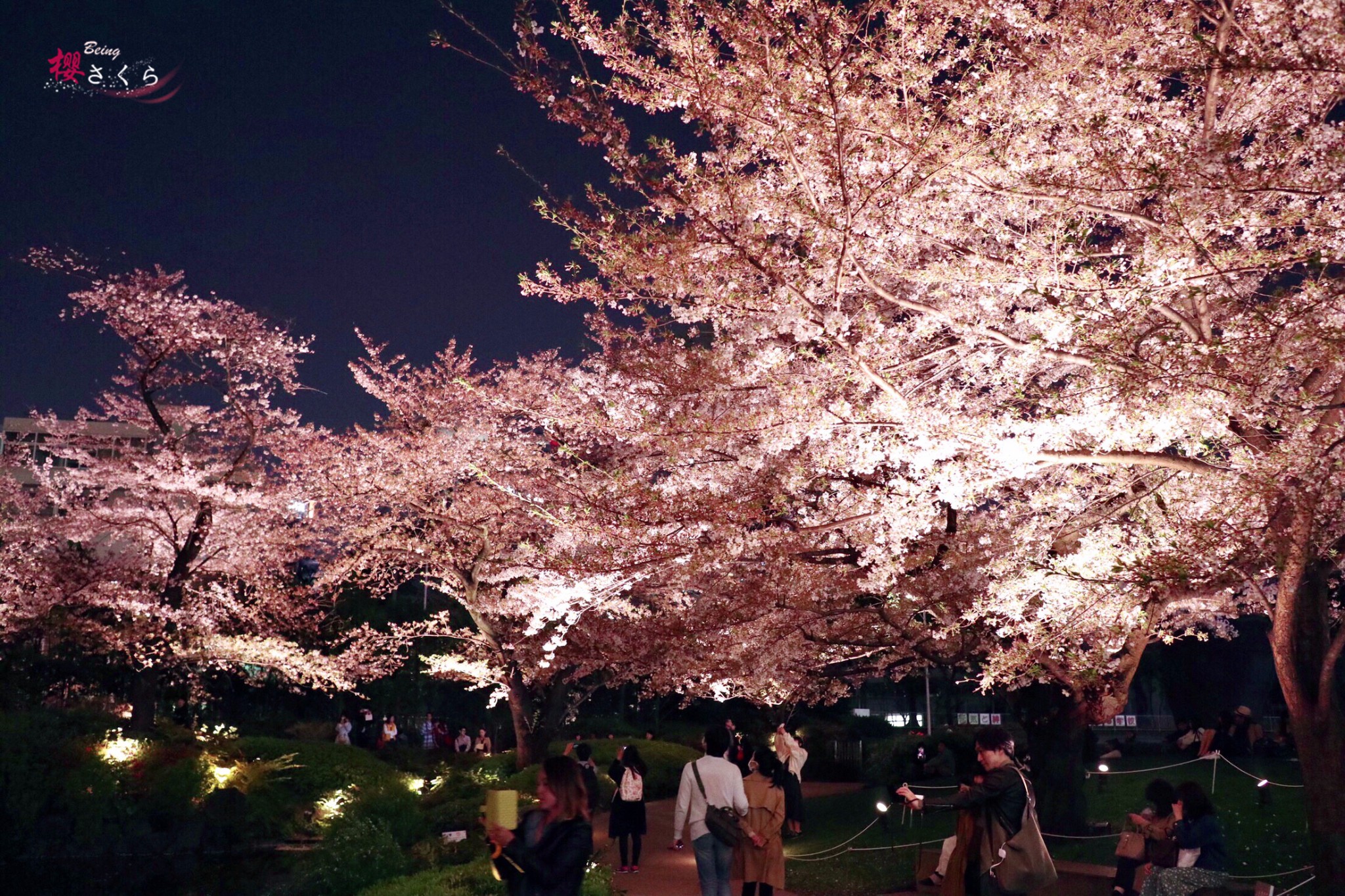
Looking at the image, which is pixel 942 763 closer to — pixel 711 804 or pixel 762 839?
pixel 762 839

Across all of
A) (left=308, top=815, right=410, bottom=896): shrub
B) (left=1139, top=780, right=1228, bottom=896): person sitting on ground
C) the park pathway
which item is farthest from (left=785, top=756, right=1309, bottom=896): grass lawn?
(left=308, top=815, right=410, bottom=896): shrub

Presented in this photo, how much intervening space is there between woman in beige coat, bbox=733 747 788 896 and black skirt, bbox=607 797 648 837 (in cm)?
416

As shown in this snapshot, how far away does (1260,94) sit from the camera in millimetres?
7469

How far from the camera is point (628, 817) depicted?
1186cm

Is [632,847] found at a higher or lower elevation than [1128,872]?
lower

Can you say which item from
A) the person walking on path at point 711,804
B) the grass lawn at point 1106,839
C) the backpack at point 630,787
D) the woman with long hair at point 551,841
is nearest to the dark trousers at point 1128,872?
the grass lawn at point 1106,839

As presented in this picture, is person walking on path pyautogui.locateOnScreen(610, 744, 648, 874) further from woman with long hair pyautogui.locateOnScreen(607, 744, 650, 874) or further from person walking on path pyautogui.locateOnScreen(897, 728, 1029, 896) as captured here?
person walking on path pyautogui.locateOnScreen(897, 728, 1029, 896)

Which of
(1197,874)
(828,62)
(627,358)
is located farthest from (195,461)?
(1197,874)

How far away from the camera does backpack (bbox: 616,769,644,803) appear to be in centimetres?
1163

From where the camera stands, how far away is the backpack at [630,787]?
11633mm

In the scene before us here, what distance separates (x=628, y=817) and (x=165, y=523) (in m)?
12.4

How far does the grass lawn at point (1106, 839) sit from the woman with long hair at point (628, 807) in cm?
191

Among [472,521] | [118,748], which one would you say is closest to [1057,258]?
[472,521]

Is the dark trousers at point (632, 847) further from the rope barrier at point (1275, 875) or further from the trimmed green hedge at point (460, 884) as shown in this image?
the rope barrier at point (1275, 875)
